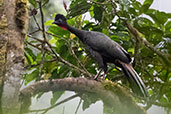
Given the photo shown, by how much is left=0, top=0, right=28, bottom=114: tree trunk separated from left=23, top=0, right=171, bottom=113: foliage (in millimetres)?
378

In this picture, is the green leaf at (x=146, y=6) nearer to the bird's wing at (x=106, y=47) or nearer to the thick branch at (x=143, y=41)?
the thick branch at (x=143, y=41)

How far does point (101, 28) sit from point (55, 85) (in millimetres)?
744

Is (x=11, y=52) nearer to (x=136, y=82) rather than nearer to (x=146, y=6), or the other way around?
(x=136, y=82)

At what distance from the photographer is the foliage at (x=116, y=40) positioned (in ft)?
4.43

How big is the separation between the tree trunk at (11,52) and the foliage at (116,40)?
→ 1.24 feet

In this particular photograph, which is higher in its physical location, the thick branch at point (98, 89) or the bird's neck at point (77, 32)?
the bird's neck at point (77, 32)

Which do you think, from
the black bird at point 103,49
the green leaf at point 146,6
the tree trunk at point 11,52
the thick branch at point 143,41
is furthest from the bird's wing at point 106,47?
the tree trunk at point 11,52

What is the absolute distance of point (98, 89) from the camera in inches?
42.9

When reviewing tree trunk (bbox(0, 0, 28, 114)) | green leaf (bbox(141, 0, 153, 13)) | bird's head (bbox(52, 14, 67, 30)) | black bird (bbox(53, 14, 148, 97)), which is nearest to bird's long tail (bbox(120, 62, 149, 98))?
black bird (bbox(53, 14, 148, 97))

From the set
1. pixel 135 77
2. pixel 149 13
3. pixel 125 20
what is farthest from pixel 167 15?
pixel 135 77

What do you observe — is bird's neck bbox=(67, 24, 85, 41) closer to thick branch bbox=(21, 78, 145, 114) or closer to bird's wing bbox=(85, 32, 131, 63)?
bird's wing bbox=(85, 32, 131, 63)

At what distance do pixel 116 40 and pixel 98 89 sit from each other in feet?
1.98

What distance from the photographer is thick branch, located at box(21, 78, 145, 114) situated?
0.98 m

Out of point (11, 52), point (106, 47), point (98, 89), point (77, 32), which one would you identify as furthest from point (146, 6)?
point (11, 52)
